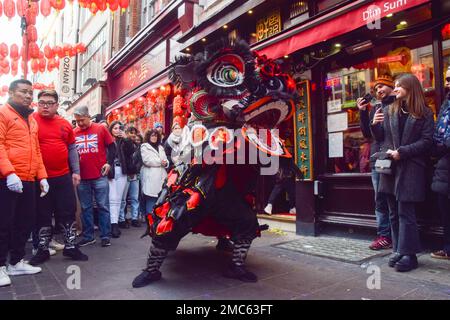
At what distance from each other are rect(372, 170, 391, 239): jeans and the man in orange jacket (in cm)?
423

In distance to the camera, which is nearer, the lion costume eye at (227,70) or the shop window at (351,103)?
the lion costume eye at (227,70)

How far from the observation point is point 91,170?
5266 mm

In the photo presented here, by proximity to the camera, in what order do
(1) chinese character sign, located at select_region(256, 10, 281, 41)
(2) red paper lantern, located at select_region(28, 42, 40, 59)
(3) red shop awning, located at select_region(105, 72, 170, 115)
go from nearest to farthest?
(1) chinese character sign, located at select_region(256, 10, 281, 41) < (3) red shop awning, located at select_region(105, 72, 170, 115) < (2) red paper lantern, located at select_region(28, 42, 40, 59)

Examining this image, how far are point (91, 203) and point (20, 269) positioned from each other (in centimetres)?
166

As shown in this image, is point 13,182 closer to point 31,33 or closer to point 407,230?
point 407,230

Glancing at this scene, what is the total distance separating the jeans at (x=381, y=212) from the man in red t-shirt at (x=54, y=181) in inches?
155

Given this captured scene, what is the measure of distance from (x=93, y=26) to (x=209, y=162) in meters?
21.1

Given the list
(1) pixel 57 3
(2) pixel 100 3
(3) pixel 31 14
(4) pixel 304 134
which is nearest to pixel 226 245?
(4) pixel 304 134

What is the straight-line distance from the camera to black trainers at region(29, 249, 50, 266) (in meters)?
4.28

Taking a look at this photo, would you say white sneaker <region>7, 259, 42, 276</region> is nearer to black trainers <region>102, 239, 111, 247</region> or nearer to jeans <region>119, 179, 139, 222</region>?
black trainers <region>102, 239, 111, 247</region>

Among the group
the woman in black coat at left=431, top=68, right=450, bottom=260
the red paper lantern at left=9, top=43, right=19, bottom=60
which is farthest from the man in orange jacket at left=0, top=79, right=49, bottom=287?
the red paper lantern at left=9, top=43, right=19, bottom=60

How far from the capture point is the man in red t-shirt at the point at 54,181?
4434 mm

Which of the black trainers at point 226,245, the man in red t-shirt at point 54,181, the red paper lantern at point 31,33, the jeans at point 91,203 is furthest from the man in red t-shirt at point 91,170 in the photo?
the red paper lantern at point 31,33

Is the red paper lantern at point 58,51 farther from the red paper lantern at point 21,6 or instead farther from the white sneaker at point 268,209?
the white sneaker at point 268,209
